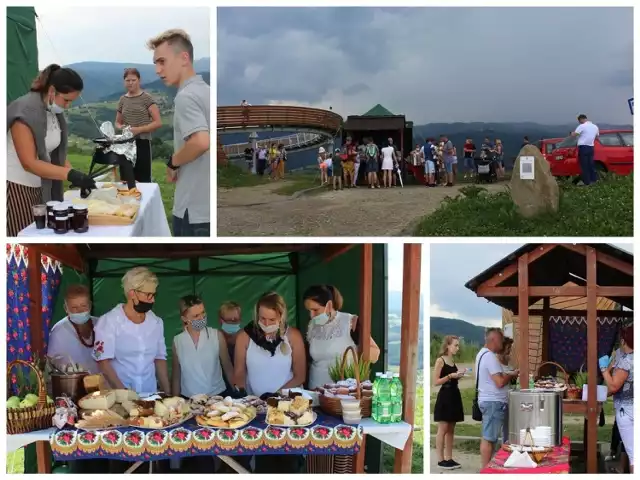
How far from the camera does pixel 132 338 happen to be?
6.63 meters

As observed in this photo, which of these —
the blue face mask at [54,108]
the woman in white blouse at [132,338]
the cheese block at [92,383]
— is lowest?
the cheese block at [92,383]

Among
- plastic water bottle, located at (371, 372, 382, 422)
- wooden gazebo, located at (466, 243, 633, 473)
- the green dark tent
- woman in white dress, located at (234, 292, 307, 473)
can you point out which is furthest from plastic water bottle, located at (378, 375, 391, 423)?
the green dark tent

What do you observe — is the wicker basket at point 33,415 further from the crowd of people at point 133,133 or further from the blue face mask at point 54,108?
the blue face mask at point 54,108

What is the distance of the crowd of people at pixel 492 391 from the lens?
6.64 meters

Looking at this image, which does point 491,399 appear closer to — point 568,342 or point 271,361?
point 271,361

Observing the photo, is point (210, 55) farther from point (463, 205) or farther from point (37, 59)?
point (463, 205)

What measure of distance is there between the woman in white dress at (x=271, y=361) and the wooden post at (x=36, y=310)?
1.45 m

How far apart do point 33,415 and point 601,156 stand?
20.4 feet

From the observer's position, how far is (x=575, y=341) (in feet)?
29.2

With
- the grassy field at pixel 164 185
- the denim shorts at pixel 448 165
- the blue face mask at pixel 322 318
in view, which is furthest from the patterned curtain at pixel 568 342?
the grassy field at pixel 164 185

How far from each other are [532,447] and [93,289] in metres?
4.51

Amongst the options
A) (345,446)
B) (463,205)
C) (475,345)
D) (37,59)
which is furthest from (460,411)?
(37,59)

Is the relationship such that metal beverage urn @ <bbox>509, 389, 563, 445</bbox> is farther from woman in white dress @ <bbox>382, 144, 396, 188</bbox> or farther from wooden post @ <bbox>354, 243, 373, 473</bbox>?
woman in white dress @ <bbox>382, 144, 396, 188</bbox>

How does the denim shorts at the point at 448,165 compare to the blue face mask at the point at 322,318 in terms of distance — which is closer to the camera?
the blue face mask at the point at 322,318
